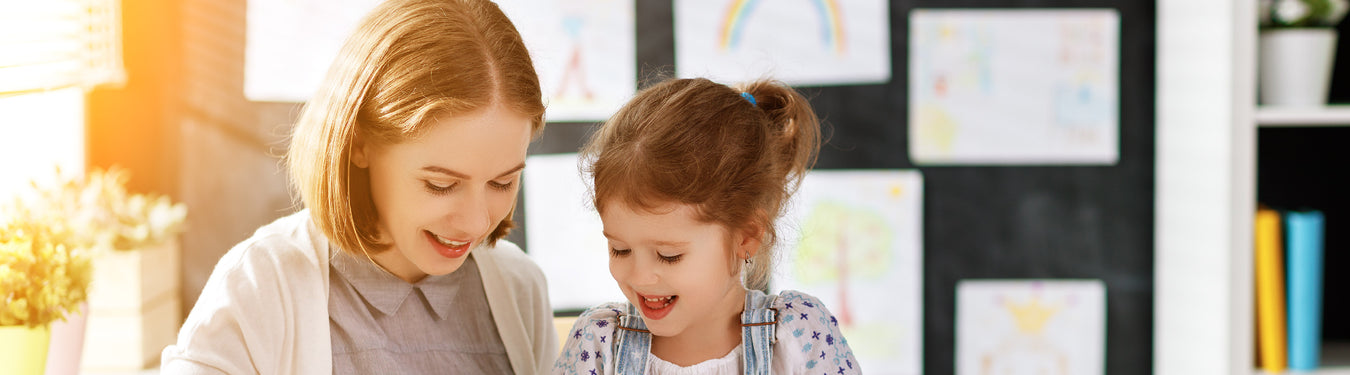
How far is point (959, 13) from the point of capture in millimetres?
2348

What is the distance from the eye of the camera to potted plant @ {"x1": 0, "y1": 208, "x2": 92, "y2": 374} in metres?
1.36

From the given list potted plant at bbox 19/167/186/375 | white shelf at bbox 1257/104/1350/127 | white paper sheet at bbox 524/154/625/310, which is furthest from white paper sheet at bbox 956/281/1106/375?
potted plant at bbox 19/167/186/375

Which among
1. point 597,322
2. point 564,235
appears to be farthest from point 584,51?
point 597,322

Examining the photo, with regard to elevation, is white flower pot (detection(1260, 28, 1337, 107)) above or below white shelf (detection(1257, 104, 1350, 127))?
above

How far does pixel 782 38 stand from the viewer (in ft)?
7.70

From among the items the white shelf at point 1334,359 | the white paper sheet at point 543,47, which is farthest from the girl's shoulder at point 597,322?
the white shelf at point 1334,359

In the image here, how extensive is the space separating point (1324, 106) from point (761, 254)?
1.38m

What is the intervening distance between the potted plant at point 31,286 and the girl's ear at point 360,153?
0.55 m

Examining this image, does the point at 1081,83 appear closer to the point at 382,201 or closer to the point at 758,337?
the point at 758,337

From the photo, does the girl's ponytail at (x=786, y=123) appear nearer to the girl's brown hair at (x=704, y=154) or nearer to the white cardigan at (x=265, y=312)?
the girl's brown hair at (x=704, y=154)

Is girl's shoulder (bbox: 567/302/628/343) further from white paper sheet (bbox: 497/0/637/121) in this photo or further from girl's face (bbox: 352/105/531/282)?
white paper sheet (bbox: 497/0/637/121)

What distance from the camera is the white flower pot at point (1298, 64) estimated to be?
6.47ft

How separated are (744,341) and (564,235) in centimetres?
117

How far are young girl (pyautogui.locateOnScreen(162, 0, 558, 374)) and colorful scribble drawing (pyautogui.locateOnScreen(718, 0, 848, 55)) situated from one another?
3.70 ft
